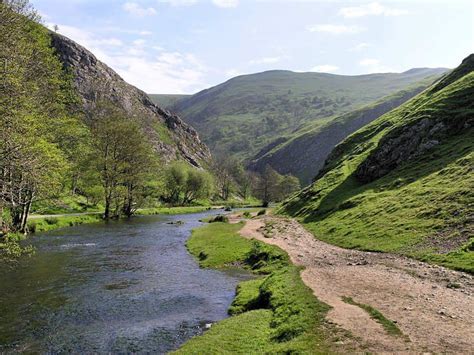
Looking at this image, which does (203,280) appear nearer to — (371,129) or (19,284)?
(19,284)

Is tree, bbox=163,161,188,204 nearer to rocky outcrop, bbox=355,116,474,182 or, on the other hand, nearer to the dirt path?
rocky outcrop, bbox=355,116,474,182

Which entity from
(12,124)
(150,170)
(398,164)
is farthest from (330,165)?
(12,124)

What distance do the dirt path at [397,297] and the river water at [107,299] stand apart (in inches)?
316

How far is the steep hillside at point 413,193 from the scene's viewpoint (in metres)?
34.8

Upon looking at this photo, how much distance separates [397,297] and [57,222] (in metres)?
63.0

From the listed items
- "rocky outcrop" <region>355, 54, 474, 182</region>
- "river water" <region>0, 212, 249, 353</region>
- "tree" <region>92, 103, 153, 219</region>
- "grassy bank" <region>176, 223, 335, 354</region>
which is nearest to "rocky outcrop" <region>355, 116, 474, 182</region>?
"rocky outcrop" <region>355, 54, 474, 182</region>

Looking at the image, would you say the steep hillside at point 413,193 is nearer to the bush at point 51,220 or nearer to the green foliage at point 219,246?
the green foliage at point 219,246

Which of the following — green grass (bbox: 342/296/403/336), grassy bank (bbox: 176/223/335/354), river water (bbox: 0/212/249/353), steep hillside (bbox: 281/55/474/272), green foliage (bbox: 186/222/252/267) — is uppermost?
steep hillside (bbox: 281/55/474/272)

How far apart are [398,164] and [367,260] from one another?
1391 inches

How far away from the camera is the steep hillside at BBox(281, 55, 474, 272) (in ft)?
114

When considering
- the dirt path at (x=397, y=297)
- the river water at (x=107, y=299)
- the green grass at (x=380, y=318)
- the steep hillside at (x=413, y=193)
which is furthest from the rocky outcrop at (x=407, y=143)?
the green grass at (x=380, y=318)

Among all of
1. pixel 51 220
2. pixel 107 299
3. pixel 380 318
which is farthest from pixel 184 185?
pixel 380 318

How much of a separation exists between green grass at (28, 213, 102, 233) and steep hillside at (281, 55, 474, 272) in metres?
41.7

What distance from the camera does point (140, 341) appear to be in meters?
21.6
